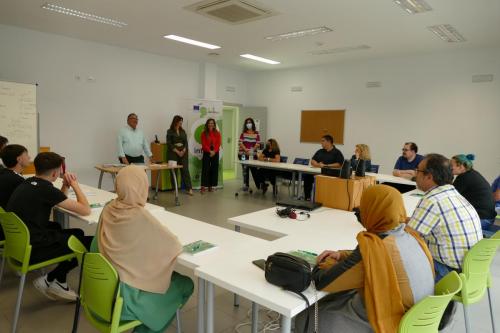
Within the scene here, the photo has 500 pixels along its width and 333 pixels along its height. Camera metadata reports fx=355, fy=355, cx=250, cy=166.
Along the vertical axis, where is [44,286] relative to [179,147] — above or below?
below

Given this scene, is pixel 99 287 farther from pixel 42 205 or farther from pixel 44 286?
pixel 44 286

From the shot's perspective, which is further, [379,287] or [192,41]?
[192,41]

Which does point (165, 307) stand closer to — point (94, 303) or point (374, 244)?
point (94, 303)

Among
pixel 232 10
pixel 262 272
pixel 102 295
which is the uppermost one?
pixel 232 10

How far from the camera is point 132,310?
1.75 meters

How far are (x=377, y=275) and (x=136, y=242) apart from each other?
1.12 meters

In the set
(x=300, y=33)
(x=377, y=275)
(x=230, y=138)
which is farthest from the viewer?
(x=230, y=138)

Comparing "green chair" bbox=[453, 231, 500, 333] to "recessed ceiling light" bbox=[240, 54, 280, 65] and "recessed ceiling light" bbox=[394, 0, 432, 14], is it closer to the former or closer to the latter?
"recessed ceiling light" bbox=[394, 0, 432, 14]

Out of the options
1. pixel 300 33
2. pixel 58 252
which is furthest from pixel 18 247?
pixel 300 33

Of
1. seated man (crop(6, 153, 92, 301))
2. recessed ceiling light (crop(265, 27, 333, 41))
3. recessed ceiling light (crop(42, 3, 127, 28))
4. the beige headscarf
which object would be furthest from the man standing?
the beige headscarf

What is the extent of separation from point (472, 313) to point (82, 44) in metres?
7.13

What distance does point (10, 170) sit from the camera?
288 cm

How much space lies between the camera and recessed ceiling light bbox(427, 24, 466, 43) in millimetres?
5200

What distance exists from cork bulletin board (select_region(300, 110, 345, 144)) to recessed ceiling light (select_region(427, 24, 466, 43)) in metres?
2.82
